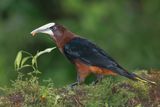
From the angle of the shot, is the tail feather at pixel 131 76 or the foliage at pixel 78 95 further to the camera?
the tail feather at pixel 131 76

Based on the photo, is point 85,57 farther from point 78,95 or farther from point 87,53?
point 78,95

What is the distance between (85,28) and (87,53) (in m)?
3.72

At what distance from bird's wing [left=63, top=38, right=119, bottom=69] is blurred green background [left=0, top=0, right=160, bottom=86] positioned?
298 centimetres

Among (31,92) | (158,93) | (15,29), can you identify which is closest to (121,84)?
(158,93)

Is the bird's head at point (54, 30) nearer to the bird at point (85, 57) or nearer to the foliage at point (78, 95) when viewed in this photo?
the bird at point (85, 57)

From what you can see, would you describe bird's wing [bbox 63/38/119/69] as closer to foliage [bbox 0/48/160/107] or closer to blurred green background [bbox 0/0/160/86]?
foliage [bbox 0/48/160/107]

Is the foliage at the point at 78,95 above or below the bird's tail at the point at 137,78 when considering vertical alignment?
below

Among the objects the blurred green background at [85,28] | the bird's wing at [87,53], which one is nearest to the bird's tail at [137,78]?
the bird's wing at [87,53]

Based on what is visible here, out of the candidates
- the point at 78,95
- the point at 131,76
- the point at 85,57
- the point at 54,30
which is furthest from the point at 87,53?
the point at 78,95

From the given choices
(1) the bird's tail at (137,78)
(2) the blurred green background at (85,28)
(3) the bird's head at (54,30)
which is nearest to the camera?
(1) the bird's tail at (137,78)

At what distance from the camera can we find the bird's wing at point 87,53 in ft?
26.3

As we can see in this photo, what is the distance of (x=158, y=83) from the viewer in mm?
7691

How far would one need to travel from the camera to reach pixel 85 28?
11.9 m

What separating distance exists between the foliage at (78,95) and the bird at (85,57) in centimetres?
30
